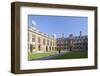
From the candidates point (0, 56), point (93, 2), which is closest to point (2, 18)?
point (0, 56)

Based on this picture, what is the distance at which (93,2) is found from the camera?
208 centimetres

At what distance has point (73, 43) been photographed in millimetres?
1984

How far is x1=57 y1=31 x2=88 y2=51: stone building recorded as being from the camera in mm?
1937

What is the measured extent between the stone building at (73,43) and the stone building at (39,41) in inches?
2.5

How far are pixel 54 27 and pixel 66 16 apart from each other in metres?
0.14

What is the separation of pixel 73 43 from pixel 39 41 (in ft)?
1.00

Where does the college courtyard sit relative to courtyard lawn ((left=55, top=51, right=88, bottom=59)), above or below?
above

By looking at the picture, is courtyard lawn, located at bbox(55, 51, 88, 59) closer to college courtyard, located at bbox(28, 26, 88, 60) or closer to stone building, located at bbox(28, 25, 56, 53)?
college courtyard, located at bbox(28, 26, 88, 60)

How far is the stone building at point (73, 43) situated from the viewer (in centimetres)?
194

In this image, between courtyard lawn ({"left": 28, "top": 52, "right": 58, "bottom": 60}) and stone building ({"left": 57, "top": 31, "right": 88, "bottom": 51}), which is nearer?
courtyard lawn ({"left": 28, "top": 52, "right": 58, "bottom": 60})

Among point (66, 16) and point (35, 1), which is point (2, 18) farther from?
point (66, 16)

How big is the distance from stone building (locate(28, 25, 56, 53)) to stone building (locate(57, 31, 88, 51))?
0.20ft

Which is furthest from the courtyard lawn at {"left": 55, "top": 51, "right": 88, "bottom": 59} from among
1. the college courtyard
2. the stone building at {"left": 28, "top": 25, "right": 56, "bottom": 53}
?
the stone building at {"left": 28, "top": 25, "right": 56, "bottom": 53}

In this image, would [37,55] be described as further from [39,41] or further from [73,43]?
[73,43]
